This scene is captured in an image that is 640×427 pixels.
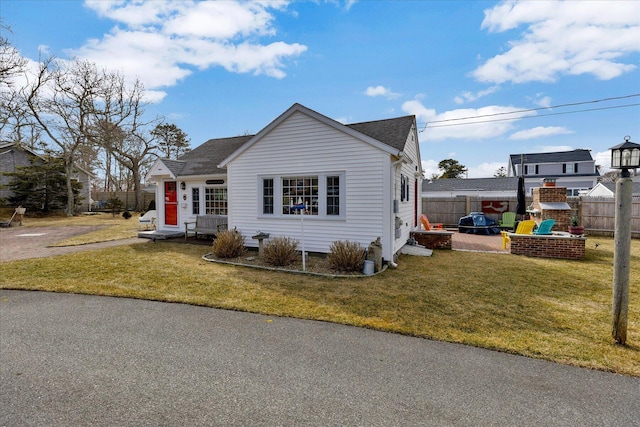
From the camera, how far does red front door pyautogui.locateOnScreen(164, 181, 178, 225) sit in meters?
14.0

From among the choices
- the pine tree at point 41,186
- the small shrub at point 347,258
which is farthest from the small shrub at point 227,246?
the pine tree at point 41,186

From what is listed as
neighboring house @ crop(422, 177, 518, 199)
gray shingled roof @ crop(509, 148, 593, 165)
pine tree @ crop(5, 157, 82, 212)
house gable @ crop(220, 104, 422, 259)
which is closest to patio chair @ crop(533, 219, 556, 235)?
house gable @ crop(220, 104, 422, 259)

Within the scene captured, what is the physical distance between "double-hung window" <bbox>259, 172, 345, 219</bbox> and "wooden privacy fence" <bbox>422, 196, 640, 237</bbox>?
11810 mm

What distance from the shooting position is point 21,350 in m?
3.77

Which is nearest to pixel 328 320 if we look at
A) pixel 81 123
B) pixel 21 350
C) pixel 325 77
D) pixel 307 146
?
pixel 21 350

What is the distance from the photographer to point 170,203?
14.1 meters

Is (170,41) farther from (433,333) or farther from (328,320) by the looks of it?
(433,333)

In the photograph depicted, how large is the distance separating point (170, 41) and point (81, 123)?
19.0 metres

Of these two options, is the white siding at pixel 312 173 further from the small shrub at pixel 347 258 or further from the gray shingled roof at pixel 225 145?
the gray shingled roof at pixel 225 145

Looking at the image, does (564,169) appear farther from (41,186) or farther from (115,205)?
(41,186)

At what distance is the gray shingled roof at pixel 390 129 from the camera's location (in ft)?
31.4

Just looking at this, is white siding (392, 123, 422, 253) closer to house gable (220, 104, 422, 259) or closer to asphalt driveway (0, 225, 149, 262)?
house gable (220, 104, 422, 259)

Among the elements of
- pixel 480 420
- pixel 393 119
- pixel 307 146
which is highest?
pixel 393 119

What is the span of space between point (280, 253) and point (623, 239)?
6820 mm
